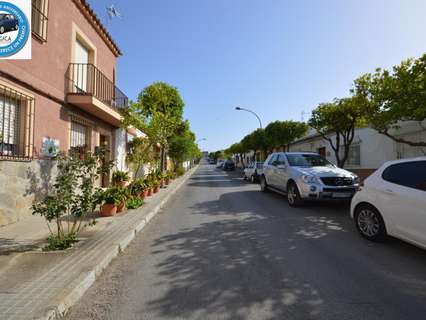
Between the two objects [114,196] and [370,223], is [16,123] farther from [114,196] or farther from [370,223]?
[370,223]

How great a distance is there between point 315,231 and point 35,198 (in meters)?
6.86

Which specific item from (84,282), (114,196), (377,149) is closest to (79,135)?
(114,196)

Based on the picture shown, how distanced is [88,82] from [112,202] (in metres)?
5.01

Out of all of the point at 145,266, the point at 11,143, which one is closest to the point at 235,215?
the point at 145,266

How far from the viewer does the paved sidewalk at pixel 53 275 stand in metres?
2.55

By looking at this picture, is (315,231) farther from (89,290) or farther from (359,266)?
(89,290)

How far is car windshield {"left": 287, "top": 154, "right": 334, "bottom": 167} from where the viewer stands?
9.06 m

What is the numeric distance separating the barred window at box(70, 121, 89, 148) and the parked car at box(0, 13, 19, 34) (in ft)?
11.7

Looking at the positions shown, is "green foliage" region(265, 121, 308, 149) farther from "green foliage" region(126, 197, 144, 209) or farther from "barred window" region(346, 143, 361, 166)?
"green foliage" region(126, 197, 144, 209)

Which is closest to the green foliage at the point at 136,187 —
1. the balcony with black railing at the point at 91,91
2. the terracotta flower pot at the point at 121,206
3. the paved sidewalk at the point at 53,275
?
the terracotta flower pot at the point at 121,206

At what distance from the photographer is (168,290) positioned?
3.09m

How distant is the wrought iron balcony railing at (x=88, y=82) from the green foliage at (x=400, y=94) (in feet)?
30.7

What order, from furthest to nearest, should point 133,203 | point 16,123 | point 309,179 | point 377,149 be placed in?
point 377,149 < point 133,203 < point 309,179 < point 16,123

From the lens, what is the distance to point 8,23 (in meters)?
5.30
